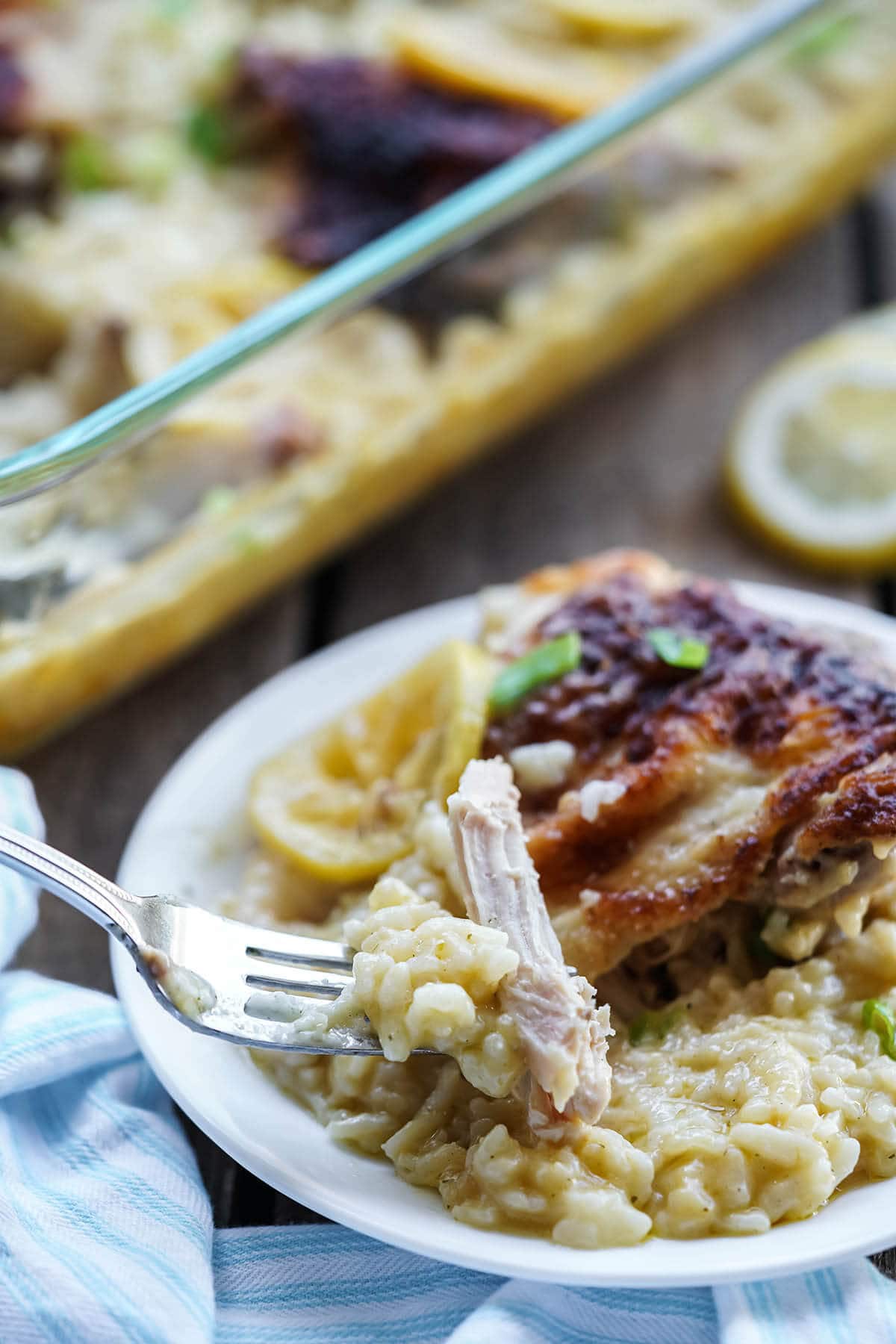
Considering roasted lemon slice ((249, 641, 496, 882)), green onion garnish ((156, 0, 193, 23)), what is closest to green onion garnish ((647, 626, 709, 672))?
roasted lemon slice ((249, 641, 496, 882))

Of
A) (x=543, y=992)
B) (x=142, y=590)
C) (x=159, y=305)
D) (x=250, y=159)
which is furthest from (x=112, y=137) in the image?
(x=543, y=992)

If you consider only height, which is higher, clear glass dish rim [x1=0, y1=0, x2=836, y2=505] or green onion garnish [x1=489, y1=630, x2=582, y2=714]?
clear glass dish rim [x1=0, y1=0, x2=836, y2=505]

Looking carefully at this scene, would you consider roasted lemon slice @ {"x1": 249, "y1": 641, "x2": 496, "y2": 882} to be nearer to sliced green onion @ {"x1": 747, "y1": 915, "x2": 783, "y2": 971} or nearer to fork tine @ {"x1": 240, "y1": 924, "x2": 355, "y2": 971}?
fork tine @ {"x1": 240, "y1": 924, "x2": 355, "y2": 971}

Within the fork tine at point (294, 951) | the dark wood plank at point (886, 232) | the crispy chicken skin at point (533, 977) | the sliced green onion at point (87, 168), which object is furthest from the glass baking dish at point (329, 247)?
the crispy chicken skin at point (533, 977)

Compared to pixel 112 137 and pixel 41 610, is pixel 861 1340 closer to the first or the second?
pixel 41 610

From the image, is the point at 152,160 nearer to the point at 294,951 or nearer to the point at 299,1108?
the point at 294,951

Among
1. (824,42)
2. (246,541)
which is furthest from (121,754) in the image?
(824,42)

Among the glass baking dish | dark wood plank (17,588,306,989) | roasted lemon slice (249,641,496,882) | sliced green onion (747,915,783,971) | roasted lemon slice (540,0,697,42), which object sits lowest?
dark wood plank (17,588,306,989)
